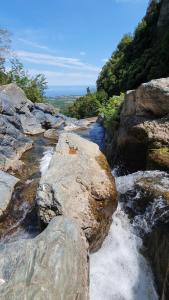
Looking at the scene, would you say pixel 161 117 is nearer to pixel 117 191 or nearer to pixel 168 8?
pixel 117 191

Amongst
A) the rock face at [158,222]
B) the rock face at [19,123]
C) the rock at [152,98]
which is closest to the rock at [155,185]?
the rock face at [158,222]

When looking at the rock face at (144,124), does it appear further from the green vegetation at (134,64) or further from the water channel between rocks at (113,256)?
the green vegetation at (134,64)

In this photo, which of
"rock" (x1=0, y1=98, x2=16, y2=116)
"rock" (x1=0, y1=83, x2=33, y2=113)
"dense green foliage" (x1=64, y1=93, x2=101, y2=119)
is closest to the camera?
"rock" (x1=0, y1=98, x2=16, y2=116)

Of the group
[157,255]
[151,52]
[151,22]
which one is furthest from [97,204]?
[151,22]

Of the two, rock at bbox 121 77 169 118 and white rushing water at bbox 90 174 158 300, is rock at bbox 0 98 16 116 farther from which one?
white rushing water at bbox 90 174 158 300

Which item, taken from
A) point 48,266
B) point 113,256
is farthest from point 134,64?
point 48,266

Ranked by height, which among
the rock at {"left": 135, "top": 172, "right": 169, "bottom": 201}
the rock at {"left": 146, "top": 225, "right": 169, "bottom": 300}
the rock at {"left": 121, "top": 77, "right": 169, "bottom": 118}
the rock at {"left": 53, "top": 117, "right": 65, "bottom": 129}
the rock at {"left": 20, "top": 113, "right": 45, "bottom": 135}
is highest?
the rock at {"left": 121, "top": 77, "right": 169, "bottom": 118}

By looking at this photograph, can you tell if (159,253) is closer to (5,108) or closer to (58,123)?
(5,108)

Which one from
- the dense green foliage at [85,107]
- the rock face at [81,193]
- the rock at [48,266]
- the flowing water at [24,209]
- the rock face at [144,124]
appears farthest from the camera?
the dense green foliage at [85,107]

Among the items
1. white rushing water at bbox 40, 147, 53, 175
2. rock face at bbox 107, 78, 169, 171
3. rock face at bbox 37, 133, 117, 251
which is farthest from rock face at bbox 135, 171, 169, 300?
white rushing water at bbox 40, 147, 53, 175

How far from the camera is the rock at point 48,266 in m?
4.46

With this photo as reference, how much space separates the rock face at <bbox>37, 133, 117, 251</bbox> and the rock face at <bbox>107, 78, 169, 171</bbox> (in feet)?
7.31

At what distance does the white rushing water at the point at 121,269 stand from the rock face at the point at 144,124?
3.15 metres

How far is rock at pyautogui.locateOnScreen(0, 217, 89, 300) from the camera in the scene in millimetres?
4457
